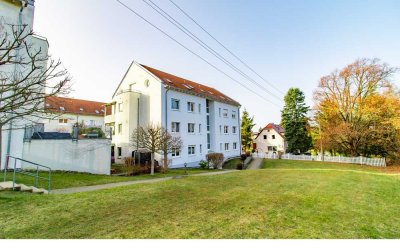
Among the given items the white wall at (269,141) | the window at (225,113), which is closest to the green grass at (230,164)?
the window at (225,113)

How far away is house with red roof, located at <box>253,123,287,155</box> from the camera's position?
51.5m

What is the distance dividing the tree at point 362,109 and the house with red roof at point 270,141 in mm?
16844

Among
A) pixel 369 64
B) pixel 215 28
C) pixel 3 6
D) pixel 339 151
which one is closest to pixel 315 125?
pixel 339 151

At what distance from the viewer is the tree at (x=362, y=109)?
99.5ft

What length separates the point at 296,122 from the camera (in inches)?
1576

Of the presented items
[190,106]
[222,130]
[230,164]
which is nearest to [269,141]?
[222,130]

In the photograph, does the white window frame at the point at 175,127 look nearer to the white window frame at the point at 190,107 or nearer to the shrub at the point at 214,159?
the white window frame at the point at 190,107

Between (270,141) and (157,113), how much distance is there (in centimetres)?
3691

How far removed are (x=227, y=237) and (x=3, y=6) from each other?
19.0 meters

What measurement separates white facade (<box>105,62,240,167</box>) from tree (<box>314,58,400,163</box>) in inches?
781

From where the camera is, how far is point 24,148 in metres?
15.1

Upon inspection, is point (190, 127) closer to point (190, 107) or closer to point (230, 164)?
point (190, 107)

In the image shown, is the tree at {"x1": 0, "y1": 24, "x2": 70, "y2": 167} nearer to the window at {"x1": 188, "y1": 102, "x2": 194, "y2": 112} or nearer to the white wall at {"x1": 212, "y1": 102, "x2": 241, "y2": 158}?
the window at {"x1": 188, "y1": 102, "x2": 194, "y2": 112}

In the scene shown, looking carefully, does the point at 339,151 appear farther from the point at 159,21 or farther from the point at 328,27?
the point at 159,21
